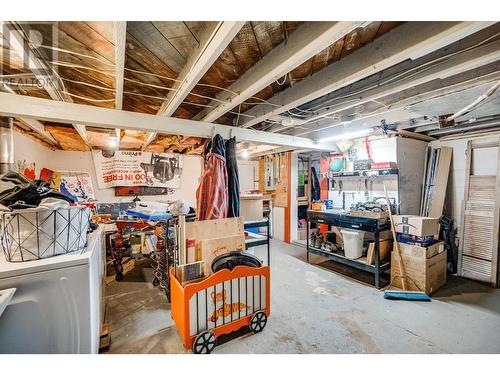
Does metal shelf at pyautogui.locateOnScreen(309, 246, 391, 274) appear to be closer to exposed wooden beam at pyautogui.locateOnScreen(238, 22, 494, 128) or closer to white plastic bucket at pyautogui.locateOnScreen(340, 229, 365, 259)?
white plastic bucket at pyautogui.locateOnScreen(340, 229, 365, 259)

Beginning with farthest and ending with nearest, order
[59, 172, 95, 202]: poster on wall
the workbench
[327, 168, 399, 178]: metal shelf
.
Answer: [59, 172, 95, 202]: poster on wall
[327, 168, 399, 178]: metal shelf
the workbench

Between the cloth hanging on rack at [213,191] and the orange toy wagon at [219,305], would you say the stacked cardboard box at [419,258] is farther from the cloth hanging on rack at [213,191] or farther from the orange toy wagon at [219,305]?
the cloth hanging on rack at [213,191]

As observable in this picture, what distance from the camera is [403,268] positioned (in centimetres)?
284

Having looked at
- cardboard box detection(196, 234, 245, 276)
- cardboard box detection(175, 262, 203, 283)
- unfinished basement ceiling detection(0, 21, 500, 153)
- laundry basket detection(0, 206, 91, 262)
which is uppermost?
unfinished basement ceiling detection(0, 21, 500, 153)

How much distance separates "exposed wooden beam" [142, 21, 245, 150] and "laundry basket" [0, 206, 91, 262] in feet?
3.87

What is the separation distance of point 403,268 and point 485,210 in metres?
1.62

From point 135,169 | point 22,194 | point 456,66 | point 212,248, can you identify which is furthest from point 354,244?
point 135,169

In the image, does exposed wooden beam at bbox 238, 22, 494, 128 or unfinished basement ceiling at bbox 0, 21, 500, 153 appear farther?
unfinished basement ceiling at bbox 0, 21, 500, 153

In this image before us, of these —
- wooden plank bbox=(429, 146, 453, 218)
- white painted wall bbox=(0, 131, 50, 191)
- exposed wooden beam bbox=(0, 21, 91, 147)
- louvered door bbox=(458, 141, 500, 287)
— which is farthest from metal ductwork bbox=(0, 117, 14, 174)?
louvered door bbox=(458, 141, 500, 287)

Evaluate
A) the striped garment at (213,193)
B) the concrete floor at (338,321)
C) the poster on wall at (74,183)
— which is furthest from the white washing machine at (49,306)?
the poster on wall at (74,183)

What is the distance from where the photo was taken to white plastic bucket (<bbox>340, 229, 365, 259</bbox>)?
3.21 m

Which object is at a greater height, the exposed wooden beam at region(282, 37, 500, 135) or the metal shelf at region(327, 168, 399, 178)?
the exposed wooden beam at region(282, 37, 500, 135)

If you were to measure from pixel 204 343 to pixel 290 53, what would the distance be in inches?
89.6

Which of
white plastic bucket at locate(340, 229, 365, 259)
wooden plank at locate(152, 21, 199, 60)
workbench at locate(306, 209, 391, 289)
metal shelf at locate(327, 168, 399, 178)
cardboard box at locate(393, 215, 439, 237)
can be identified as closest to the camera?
wooden plank at locate(152, 21, 199, 60)
